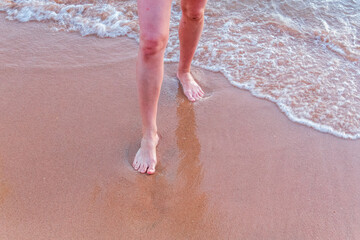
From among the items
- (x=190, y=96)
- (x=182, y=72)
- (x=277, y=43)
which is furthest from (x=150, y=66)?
(x=277, y=43)

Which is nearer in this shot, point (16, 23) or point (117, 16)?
point (16, 23)

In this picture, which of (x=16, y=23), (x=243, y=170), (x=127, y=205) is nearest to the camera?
(x=127, y=205)

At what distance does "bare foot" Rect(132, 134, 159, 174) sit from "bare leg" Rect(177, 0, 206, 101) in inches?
24.4

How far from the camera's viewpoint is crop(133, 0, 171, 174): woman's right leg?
1.47 m

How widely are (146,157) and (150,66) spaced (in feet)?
1.79

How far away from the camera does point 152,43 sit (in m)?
1.52

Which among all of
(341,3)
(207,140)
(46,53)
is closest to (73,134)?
(207,140)

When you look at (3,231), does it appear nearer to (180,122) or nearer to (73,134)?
(73,134)

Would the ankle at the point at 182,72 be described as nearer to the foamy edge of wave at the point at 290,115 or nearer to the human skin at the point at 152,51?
the human skin at the point at 152,51

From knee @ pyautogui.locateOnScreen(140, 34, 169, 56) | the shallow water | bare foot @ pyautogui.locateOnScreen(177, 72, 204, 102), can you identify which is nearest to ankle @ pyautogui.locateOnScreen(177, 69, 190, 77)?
bare foot @ pyautogui.locateOnScreen(177, 72, 204, 102)

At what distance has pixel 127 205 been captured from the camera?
1.64 meters

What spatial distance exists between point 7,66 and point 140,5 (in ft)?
5.06

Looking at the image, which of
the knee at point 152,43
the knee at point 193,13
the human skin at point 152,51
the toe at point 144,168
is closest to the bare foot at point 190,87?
the human skin at point 152,51

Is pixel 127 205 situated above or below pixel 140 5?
below
